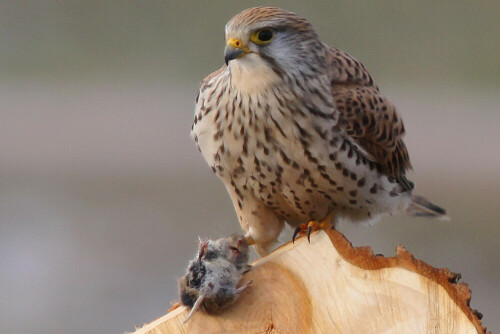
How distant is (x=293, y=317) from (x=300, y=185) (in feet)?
2.33

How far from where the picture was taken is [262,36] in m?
Answer: 3.63

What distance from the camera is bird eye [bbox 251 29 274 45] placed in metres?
3.61

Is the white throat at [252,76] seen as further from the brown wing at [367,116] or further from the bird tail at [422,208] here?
the bird tail at [422,208]

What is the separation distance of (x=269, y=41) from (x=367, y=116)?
0.52m

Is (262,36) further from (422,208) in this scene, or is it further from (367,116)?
(422,208)

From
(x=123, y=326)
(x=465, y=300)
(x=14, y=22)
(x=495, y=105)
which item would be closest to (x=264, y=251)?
(x=465, y=300)

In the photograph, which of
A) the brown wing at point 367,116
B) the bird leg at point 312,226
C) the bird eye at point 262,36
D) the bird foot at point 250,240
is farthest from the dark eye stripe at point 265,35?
the bird foot at point 250,240

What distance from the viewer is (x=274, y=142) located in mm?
3770

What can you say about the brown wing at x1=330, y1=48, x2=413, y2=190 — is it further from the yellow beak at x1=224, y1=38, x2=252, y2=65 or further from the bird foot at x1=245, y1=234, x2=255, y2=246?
the bird foot at x1=245, y1=234, x2=255, y2=246

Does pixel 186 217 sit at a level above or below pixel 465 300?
below

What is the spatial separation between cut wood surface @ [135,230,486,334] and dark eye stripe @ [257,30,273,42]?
70 cm

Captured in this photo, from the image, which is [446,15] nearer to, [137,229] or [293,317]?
[137,229]

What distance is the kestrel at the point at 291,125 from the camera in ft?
12.2

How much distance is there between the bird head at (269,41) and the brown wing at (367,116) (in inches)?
6.7
